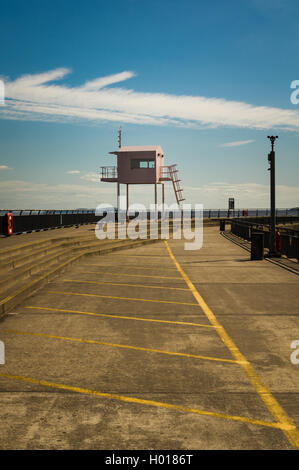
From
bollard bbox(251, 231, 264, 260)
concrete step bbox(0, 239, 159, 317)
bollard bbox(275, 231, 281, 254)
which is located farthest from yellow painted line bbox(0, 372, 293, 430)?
bollard bbox(275, 231, 281, 254)

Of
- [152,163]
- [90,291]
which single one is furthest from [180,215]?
[90,291]

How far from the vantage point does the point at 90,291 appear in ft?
38.4

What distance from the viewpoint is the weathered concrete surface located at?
4102mm

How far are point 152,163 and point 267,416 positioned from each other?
136 feet

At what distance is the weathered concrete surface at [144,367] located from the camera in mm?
4102

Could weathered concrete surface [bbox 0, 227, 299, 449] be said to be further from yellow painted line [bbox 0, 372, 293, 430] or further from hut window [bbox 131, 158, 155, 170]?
hut window [bbox 131, 158, 155, 170]

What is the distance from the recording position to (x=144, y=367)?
5957mm

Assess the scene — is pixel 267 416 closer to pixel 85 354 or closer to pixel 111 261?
pixel 85 354

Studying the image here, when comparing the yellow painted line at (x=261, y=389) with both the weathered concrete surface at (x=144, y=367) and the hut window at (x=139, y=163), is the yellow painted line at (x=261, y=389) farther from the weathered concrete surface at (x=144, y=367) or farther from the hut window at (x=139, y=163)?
the hut window at (x=139, y=163)

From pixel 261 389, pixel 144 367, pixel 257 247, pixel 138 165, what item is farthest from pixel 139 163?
pixel 261 389

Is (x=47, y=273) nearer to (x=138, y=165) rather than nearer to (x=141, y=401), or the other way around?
(x=141, y=401)

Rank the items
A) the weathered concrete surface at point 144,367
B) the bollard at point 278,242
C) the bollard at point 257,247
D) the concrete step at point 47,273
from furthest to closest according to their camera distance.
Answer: the bollard at point 278,242 → the bollard at point 257,247 → the concrete step at point 47,273 → the weathered concrete surface at point 144,367

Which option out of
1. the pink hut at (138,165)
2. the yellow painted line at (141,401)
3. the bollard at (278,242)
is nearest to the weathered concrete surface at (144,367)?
the yellow painted line at (141,401)

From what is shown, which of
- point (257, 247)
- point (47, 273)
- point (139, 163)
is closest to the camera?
point (47, 273)
